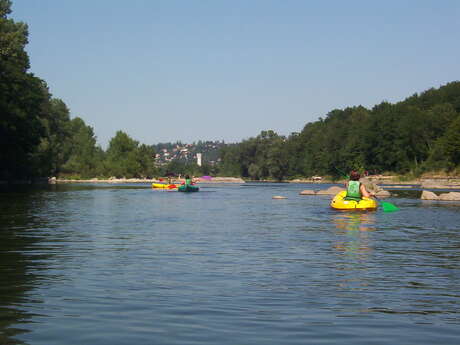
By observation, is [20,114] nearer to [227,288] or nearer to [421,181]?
[227,288]

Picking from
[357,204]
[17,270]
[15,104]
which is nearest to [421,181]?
[15,104]

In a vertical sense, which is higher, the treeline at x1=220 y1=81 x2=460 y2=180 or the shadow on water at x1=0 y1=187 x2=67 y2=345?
the treeline at x1=220 y1=81 x2=460 y2=180

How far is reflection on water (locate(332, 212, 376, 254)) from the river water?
9 centimetres

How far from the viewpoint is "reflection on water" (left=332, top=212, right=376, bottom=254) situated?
18062 millimetres

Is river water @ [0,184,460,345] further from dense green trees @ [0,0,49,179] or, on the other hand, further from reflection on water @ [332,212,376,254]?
dense green trees @ [0,0,49,179]

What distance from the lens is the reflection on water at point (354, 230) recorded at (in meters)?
18.1

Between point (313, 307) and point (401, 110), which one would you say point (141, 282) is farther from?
point (401, 110)

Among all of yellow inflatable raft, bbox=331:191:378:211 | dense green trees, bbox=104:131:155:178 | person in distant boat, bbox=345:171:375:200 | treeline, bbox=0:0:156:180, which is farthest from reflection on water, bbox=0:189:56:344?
dense green trees, bbox=104:131:155:178

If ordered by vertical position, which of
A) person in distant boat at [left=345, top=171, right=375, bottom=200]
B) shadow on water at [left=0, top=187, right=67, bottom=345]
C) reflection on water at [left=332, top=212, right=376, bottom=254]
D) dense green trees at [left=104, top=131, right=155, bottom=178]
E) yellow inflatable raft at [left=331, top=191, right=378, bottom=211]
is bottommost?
reflection on water at [left=332, top=212, right=376, bottom=254]

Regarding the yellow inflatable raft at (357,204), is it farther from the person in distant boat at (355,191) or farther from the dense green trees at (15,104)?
the dense green trees at (15,104)

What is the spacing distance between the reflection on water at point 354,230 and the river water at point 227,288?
0.29 ft

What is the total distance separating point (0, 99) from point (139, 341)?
61548mm

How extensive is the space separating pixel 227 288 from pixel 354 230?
1372 centimetres

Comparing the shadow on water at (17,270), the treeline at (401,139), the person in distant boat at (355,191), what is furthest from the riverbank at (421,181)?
the shadow on water at (17,270)
